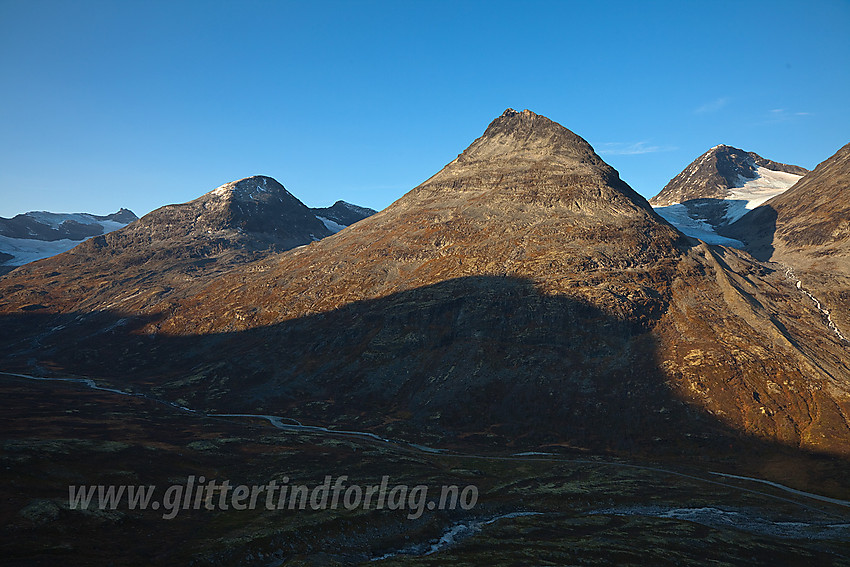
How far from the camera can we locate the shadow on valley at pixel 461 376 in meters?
123

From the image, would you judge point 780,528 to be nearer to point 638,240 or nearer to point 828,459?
point 828,459

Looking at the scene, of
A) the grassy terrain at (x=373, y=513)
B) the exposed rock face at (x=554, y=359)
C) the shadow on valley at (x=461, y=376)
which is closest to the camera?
the grassy terrain at (x=373, y=513)

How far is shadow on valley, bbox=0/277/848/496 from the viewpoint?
403 feet

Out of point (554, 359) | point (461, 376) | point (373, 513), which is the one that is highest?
point (554, 359)

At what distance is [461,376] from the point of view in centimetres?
15025

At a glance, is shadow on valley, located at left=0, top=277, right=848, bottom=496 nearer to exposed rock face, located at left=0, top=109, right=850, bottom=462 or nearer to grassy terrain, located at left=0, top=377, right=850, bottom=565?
exposed rock face, located at left=0, top=109, right=850, bottom=462

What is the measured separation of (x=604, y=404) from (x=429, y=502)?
75710 millimetres

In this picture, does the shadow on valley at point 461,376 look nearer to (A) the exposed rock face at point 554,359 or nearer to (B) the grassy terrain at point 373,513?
(A) the exposed rock face at point 554,359

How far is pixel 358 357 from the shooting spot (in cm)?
16812

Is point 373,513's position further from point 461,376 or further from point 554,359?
point 554,359

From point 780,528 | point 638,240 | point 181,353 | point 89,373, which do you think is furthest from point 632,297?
point 89,373

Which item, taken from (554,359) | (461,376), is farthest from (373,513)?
(554,359)

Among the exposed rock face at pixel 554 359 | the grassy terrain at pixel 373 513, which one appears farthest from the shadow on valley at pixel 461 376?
the grassy terrain at pixel 373 513

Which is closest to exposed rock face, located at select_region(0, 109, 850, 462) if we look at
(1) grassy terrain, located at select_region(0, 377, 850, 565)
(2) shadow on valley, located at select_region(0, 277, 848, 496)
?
(2) shadow on valley, located at select_region(0, 277, 848, 496)
